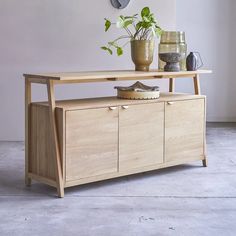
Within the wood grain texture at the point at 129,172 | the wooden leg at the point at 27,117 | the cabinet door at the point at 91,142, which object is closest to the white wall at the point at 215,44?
the wood grain texture at the point at 129,172

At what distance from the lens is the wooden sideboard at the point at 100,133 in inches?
149

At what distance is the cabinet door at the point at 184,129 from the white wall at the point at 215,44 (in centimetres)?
261

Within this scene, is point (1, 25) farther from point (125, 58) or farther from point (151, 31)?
point (151, 31)

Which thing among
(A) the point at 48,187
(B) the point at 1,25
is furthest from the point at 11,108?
(A) the point at 48,187

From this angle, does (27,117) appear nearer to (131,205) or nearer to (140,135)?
(140,135)

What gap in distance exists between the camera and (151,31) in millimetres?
4512

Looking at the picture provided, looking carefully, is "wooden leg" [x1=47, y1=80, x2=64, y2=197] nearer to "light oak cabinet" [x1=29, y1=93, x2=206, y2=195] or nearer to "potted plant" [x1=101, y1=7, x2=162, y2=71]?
"light oak cabinet" [x1=29, y1=93, x2=206, y2=195]

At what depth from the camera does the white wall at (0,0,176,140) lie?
568 cm

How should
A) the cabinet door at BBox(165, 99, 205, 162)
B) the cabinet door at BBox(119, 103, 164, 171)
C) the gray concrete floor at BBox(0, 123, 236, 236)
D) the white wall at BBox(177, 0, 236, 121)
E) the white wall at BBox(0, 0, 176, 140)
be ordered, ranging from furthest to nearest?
the white wall at BBox(177, 0, 236, 121) → the white wall at BBox(0, 0, 176, 140) → the cabinet door at BBox(165, 99, 205, 162) → the cabinet door at BBox(119, 103, 164, 171) → the gray concrete floor at BBox(0, 123, 236, 236)

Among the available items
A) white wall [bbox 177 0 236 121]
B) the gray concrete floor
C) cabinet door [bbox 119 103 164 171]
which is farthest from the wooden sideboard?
white wall [bbox 177 0 236 121]

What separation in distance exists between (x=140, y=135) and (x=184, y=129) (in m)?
0.50

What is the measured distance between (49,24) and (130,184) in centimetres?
225

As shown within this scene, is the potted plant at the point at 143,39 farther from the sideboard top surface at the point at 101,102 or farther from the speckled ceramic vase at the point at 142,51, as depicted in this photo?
the sideboard top surface at the point at 101,102

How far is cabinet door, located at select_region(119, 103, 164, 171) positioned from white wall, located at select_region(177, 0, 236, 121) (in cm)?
298
